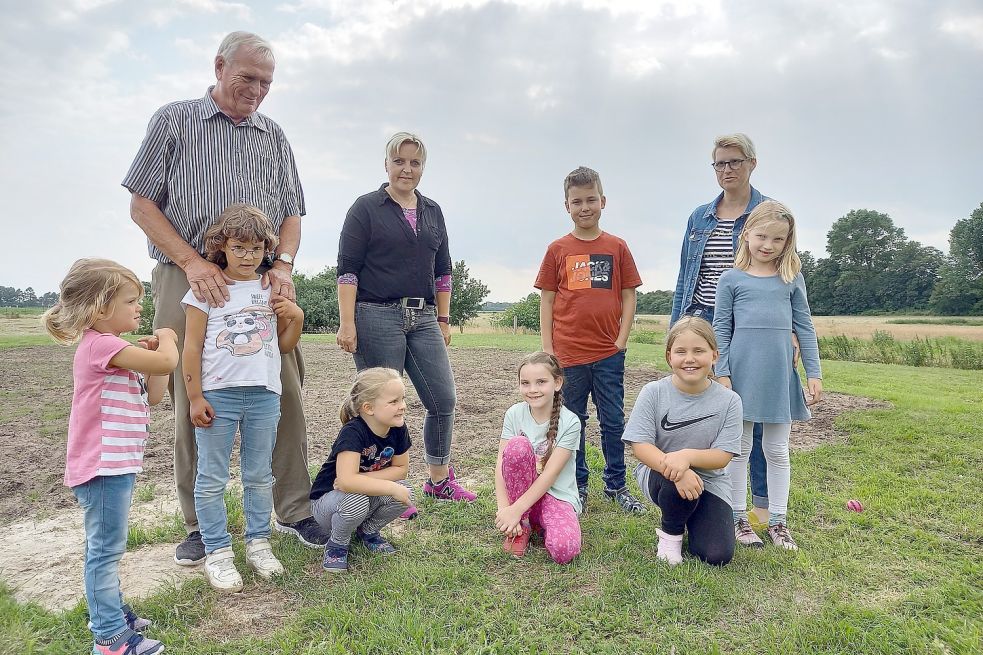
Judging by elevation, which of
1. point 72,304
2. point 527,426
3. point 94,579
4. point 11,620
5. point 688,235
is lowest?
point 11,620

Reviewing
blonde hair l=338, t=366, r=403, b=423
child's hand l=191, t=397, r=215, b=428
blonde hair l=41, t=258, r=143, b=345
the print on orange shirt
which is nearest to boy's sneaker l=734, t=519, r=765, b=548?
the print on orange shirt

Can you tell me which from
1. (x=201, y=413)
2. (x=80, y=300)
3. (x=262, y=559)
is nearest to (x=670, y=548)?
(x=262, y=559)

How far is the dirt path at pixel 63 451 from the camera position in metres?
3.29

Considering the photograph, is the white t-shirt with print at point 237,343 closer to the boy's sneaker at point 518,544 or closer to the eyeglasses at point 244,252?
the eyeglasses at point 244,252

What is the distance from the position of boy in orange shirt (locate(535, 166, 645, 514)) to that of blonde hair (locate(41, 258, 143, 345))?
2617 mm

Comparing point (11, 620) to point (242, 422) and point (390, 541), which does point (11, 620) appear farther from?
point (390, 541)

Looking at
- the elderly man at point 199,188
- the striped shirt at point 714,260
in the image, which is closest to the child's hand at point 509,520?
the elderly man at point 199,188

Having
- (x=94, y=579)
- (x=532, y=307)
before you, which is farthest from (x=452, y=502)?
(x=532, y=307)

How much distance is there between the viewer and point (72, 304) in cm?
254

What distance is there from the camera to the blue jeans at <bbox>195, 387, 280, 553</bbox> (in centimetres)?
312

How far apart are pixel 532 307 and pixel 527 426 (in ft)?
142

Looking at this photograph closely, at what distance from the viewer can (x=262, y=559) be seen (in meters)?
3.19

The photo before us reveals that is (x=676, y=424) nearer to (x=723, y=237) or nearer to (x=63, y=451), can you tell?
(x=723, y=237)

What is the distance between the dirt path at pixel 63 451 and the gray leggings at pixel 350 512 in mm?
752
